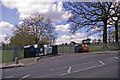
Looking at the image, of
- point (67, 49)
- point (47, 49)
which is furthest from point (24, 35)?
point (47, 49)

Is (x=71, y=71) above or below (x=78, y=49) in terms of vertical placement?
below

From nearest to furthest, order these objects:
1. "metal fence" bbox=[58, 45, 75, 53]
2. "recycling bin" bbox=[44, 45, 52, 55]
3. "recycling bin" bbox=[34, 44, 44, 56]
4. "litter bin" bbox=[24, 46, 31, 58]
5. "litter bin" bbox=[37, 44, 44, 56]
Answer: "litter bin" bbox=[24, 46, 31, 58] < "recycling bin" bbox=[34, 44, 44, 56] < "litter bin" bbox=[37, 44, 44, 56] < "recycling bin" bbox=[44, 45, 52, 55] < "metal fence" bbox=[58, 45, 75, 53]

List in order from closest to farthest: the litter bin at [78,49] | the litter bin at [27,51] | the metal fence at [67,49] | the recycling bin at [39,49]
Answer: the litter bin at [27,51]
the recycling bin at [39,49]
the litter bin at [78,49]
the metal fence at [67,49]

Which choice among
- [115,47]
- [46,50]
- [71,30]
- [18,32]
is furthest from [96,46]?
[18,32]

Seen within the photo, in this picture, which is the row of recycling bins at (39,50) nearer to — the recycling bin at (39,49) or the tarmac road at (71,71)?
the recycling bin at (39,49)

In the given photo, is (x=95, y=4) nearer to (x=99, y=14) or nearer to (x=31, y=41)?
(x=99, y=14)

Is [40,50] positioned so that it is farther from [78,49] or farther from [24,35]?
[24,35]

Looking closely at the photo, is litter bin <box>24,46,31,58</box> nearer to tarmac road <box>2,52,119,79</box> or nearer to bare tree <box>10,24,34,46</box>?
tarmac road <box>2,52,119,79</box>

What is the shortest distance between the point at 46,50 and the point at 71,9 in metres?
12.1

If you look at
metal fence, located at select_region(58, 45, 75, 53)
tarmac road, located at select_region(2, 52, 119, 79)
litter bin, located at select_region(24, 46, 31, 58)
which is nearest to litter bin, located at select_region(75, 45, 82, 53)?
metal fence, located at select_region(58, 45, 75, 53)

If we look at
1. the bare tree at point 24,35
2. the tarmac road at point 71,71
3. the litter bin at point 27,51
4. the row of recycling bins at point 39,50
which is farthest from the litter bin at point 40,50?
the bare tree at point 24,35

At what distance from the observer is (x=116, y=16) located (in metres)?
29.0

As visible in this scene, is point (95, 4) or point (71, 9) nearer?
point (95, 4)

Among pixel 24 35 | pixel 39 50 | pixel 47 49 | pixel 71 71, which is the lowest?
pixel 71 71
